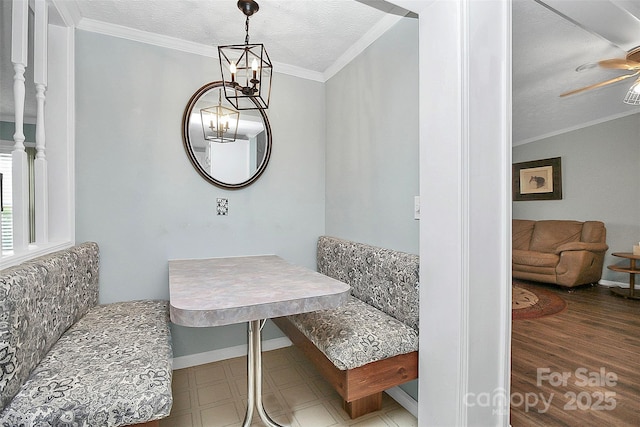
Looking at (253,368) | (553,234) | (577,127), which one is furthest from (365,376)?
(577,127)

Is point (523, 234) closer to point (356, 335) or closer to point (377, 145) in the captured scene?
point (377, 145)

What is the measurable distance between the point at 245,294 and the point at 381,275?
3.02 feet

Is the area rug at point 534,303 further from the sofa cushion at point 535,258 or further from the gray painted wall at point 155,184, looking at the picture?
the gray painted wall at point 155,184

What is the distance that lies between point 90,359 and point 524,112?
5.51 m

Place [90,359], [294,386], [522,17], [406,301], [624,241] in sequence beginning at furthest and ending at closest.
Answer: [624,241]
[522,17]
[294,386]
[406,301]
[90,359]

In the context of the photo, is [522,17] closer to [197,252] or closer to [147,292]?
[197,252]

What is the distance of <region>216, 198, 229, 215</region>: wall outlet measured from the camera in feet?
8.18

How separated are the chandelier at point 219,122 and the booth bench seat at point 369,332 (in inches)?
52.7

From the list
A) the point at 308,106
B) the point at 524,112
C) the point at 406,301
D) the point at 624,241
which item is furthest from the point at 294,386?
the point at 624,241

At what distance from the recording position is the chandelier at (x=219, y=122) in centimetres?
243

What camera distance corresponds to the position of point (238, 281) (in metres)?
1.55

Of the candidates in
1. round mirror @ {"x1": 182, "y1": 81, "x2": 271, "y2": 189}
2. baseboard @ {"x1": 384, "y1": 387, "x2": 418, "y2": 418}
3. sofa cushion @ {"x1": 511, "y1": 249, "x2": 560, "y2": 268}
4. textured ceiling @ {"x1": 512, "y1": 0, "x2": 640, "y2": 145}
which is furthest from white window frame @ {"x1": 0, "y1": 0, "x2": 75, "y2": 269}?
sofa cushion @ {"x1": 511, "y1": 249, "x2": 560, "y2": 268}

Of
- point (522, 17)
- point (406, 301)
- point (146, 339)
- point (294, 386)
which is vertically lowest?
point (294, 386)

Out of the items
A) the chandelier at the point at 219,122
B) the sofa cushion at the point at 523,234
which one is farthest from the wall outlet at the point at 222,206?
the sofa cushion at the point at 523,234
